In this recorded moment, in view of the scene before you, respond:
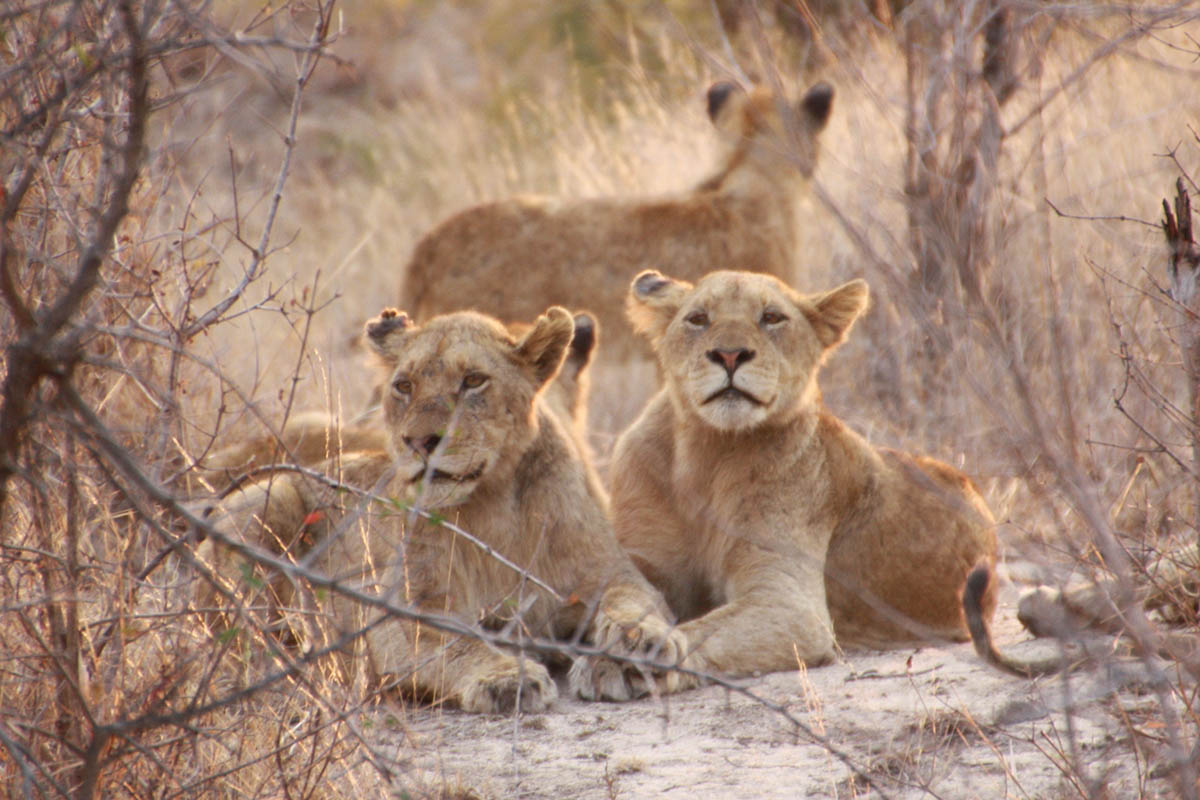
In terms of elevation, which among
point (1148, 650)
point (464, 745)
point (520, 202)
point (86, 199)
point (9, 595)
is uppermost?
point (520, 202)

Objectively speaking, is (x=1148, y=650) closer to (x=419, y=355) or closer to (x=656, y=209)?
(x=419, y=355)

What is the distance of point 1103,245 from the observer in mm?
7973

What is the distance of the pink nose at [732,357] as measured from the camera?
495cm

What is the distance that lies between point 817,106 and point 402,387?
4304 mm

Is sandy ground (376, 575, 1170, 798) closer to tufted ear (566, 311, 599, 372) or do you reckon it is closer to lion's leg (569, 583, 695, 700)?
lion's leg (569, 583, 695, 700)

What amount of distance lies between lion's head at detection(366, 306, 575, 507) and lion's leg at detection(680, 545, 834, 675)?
2.76ft

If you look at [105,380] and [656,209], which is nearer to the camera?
[105,380]

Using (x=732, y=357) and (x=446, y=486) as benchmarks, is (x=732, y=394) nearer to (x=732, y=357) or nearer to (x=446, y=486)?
(x=732, y=357)

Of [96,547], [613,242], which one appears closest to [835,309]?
[96,547]

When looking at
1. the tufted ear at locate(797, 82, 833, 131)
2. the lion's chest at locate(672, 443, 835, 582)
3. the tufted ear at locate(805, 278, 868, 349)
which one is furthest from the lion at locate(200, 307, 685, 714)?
the tufted ear at locate(797, 82, 833, 131)

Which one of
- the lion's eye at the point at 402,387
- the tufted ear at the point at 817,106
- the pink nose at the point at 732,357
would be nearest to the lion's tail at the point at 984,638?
the pink nose at the point at 732,357

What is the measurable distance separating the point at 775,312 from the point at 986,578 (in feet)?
4.35

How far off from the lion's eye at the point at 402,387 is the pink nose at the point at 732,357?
3.38ft

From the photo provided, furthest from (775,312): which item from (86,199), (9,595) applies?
(9,595)
